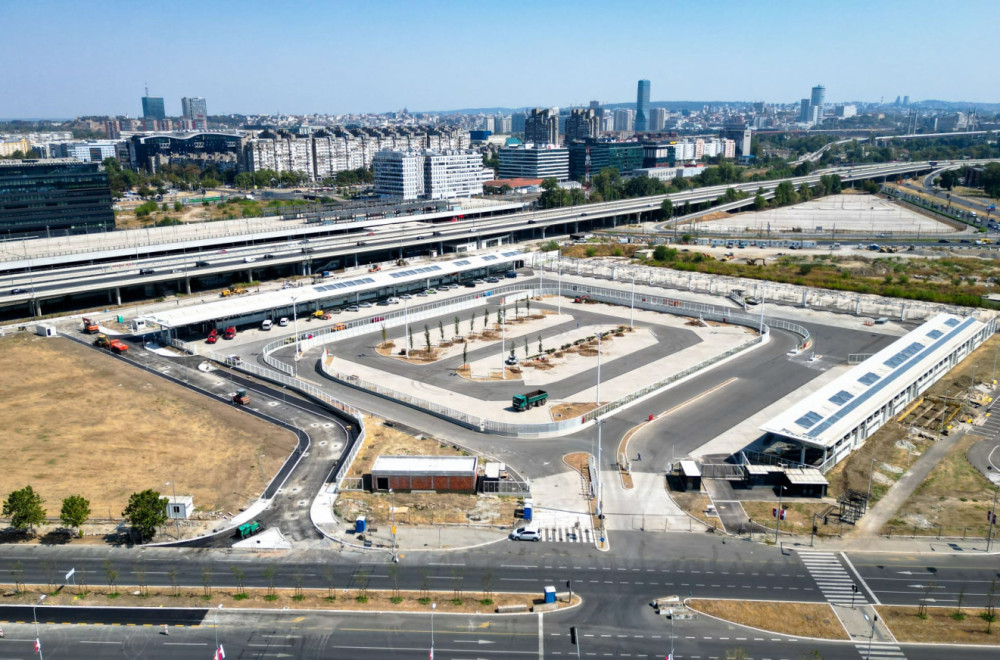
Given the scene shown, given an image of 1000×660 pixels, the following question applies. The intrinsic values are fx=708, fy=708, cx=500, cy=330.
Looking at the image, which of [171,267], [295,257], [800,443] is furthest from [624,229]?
[800,443]

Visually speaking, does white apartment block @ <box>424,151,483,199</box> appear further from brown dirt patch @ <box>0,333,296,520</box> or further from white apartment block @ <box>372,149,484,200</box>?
brown dirt patch @ <box>0,333,296,520</box>

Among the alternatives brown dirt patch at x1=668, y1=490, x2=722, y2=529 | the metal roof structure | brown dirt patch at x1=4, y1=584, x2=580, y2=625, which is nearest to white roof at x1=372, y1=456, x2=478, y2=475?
brown dirt patch at x1=4, y1=584, x2=580, y2=625

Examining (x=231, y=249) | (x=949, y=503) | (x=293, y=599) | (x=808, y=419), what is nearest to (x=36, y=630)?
(x=293, y=599)

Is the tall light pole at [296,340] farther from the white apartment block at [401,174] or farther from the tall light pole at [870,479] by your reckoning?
the white apartment block at [401,174]

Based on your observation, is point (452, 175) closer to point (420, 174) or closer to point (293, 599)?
point (420, 174)

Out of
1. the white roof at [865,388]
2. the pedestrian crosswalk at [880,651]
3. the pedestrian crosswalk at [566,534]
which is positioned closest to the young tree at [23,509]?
the pedestrian crosswalk at [566,534]

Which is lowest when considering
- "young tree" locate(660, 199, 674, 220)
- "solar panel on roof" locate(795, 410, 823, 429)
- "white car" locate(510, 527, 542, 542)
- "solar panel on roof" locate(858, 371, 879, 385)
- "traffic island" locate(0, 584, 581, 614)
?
"traffic island" locate(0, 584, 581, 614)
